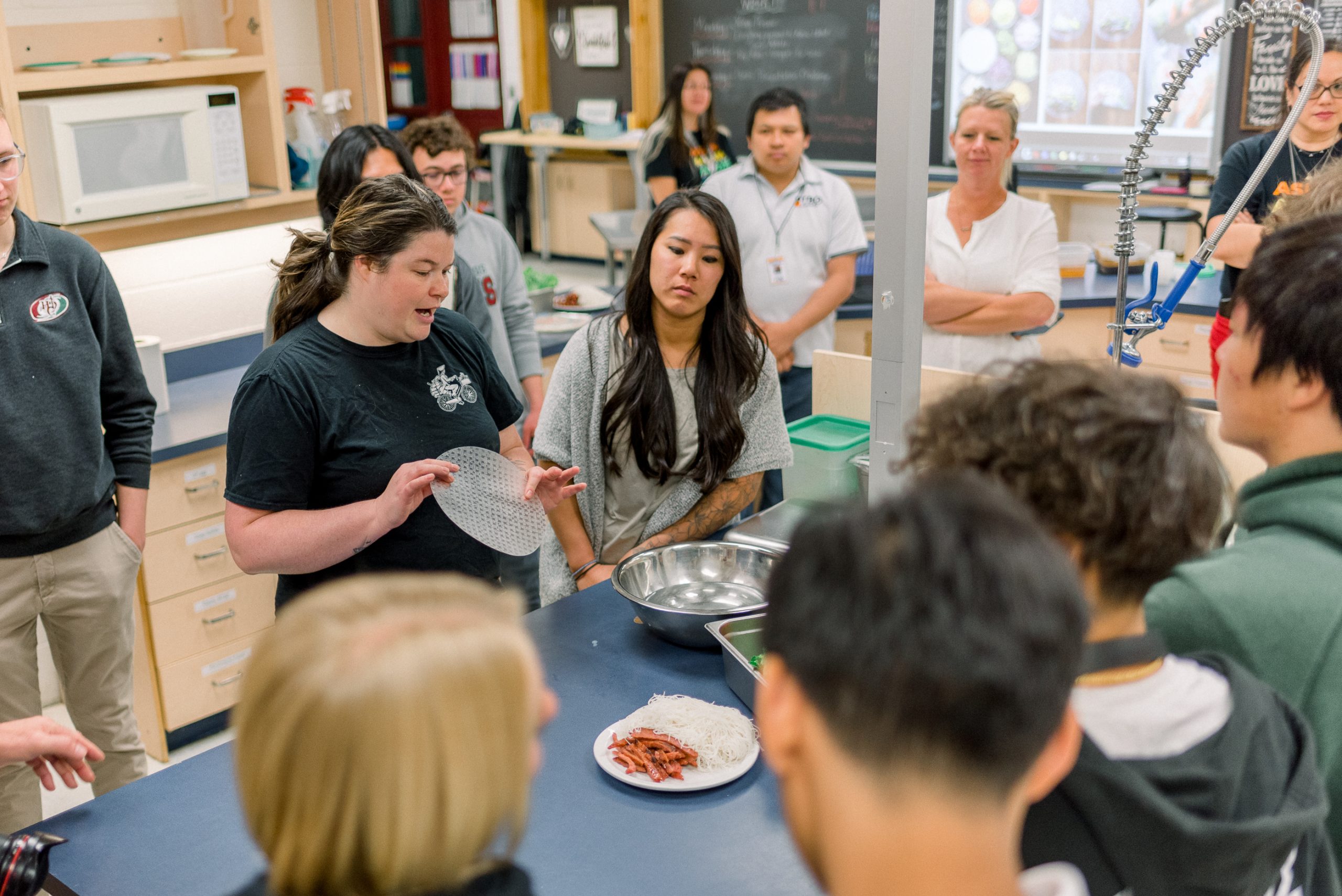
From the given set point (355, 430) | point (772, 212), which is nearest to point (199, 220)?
point (772, 212)

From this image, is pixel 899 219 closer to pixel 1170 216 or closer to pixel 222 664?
pixel 222 664

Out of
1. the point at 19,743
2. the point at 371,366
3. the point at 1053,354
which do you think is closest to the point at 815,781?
the point at 1053,354

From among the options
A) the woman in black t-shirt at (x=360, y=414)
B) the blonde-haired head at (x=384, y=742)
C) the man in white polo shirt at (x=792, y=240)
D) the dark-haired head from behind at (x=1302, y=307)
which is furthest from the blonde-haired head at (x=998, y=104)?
the blonde-haired head at (x=384, y=742)

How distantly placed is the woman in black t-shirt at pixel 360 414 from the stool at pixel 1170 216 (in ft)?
11.3

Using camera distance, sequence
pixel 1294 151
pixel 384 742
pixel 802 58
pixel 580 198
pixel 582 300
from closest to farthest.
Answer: pixel 384 742, pixel 1294 151, pixel 582 300, pixel 802 58, pixel 580 198

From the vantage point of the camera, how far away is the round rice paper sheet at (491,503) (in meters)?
1.87

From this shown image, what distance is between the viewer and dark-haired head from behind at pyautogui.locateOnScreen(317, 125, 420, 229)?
2.73 m

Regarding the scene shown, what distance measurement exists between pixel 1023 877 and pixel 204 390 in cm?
311

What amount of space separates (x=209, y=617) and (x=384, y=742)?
2.79 meters

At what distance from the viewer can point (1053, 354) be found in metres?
1.03

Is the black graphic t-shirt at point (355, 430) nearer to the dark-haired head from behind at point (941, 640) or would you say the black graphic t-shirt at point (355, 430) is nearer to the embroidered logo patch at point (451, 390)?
the embroidered logo patch at point (451, 390)

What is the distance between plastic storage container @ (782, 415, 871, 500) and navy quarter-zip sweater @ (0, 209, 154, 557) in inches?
56.6

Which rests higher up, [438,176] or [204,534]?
[438,176]

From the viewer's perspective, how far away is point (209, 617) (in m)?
3.14
